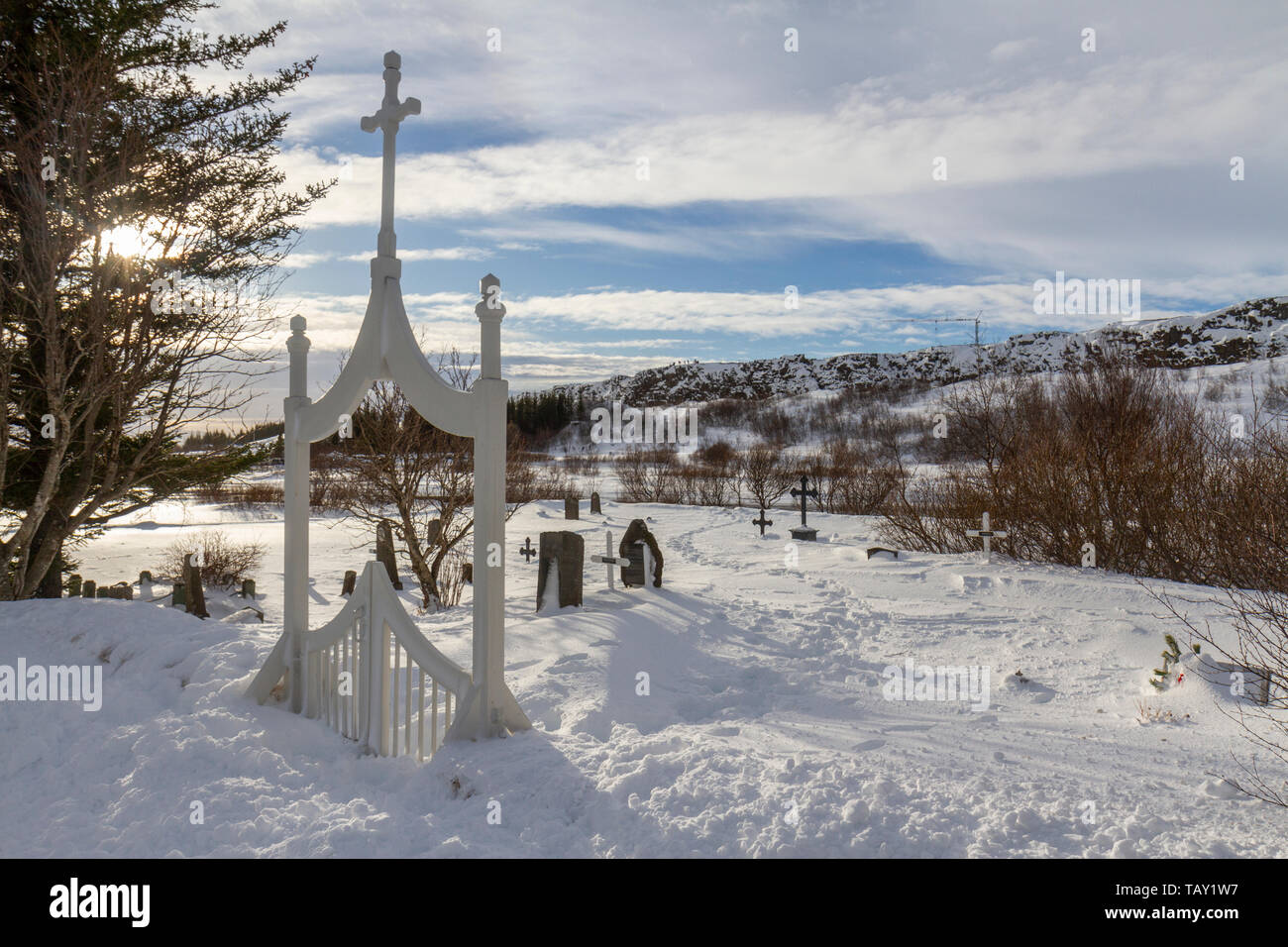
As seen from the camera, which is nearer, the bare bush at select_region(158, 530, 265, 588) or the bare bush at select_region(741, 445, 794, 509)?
the bare bush at select_region(158, 530, 265, 588)

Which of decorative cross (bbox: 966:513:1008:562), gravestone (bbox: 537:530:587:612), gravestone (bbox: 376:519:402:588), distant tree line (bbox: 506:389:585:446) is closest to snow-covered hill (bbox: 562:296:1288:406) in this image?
distant tree line (bbox: 506:389:585:446)

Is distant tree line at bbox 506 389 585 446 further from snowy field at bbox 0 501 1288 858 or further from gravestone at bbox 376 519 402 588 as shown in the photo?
snowy field at bbox 0 501 1288 858

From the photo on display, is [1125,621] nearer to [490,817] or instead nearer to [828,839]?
[828,839]

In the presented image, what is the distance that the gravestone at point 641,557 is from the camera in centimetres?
972

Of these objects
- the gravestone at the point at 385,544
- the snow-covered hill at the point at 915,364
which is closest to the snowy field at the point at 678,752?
the gravestone at the point at 385,544

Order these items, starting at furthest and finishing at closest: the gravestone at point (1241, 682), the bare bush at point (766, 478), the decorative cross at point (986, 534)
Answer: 1. the bare bush at point (766, 478)
2. the decorative cross at point (986, 534)
3. the gravestone at point (1241, 682)

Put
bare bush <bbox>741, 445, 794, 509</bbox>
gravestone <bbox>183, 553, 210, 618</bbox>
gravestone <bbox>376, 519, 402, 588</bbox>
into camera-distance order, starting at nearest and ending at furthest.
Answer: gravestone <bbox>183, 553, 210, 618</bbox> < gravestone <bbox>376, 519, 402, 588</bbox> < bare bush <bbox>741, 445, 794, 509</bbox>

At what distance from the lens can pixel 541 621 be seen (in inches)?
293

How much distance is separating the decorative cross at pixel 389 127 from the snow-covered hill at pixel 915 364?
79.0m

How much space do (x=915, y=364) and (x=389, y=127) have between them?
12324cm

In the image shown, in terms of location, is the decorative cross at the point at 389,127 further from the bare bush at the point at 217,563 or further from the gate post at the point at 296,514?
the bare bush at the point at 217,563

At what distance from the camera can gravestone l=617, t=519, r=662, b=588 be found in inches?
383

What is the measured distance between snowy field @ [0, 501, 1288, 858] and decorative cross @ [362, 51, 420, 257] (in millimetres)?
3172

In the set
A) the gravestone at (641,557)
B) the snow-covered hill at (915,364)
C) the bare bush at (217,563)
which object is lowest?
the bare bush at (217,563)
